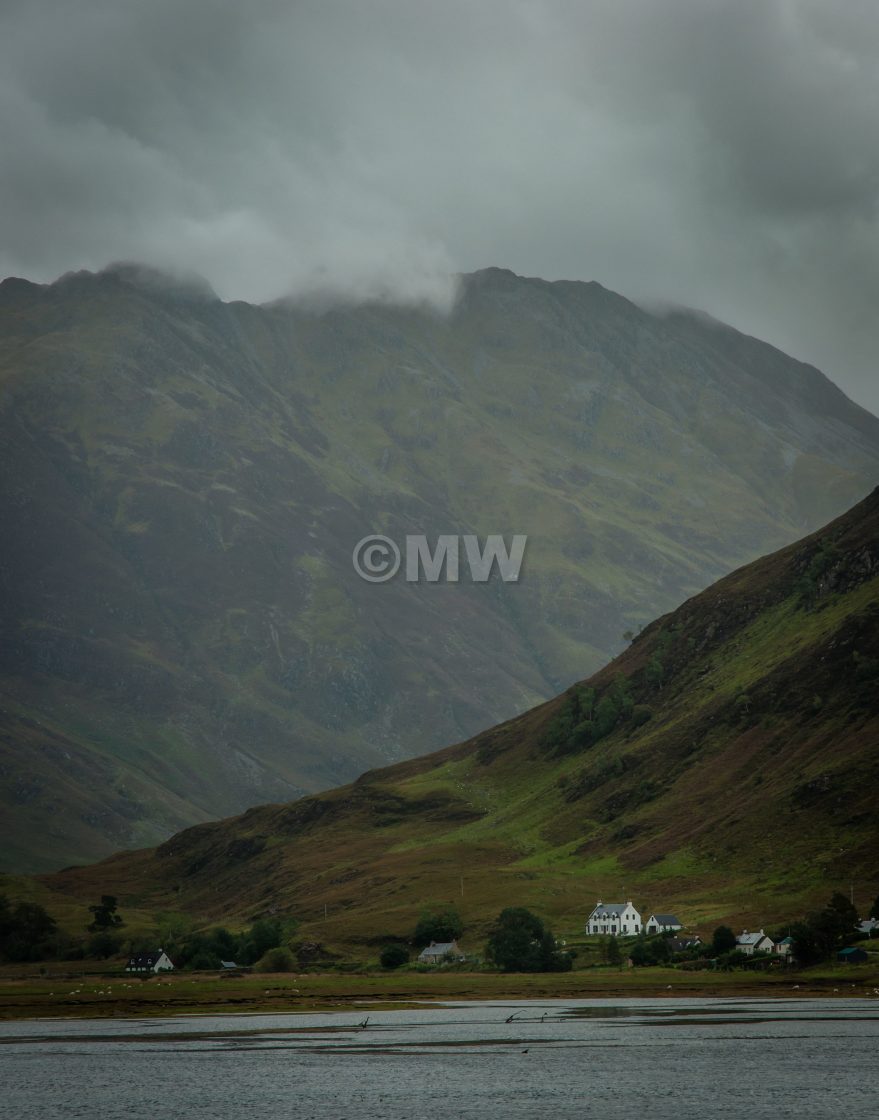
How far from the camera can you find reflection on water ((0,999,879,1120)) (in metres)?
99.7

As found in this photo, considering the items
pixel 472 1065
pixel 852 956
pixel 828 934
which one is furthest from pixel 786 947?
pixel 472 1065

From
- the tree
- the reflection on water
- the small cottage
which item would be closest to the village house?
the tree

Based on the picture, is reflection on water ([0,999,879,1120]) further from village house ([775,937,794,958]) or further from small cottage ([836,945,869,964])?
village house ([775,937,794,958])

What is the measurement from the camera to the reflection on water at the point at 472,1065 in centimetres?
9969

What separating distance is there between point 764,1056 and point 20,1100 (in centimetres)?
5785

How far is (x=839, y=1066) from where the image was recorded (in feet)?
360

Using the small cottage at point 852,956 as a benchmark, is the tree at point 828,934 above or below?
above

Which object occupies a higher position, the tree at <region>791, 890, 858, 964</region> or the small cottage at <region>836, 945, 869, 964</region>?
the tree at <region>791, 890, 858, 964</region>

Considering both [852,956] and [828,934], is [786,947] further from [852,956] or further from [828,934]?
[852,956]

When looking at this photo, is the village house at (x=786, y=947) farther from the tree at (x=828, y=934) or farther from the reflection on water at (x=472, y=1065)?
the reflection on water at (x=472, y=1065)

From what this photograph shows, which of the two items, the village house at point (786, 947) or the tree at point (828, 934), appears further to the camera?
the village house at point (786, 947)

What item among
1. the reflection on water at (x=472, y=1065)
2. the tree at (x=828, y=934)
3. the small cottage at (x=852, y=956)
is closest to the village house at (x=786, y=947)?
the tree at (x=828, y=934)

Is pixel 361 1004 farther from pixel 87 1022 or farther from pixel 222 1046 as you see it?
pixel 222 1046

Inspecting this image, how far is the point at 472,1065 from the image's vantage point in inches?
4793
